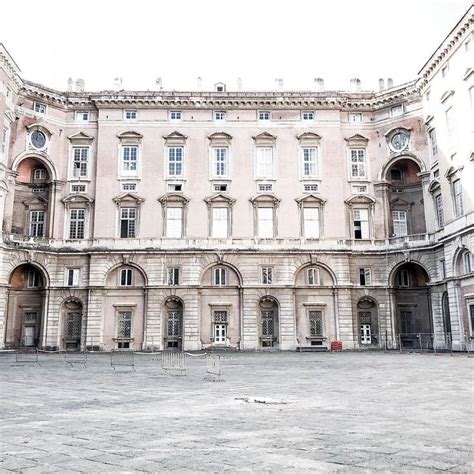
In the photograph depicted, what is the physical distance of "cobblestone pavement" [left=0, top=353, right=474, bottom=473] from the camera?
706cm

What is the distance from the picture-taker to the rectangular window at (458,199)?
120 ft

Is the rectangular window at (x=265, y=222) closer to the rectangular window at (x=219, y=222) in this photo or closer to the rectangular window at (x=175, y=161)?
the rectangular window at (x=219, y=222)

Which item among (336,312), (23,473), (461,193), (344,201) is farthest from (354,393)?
(344,201)

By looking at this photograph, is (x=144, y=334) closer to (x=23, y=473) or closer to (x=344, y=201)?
(x=344, y=201)

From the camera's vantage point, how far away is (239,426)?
9586mm

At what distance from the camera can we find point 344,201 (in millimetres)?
44688

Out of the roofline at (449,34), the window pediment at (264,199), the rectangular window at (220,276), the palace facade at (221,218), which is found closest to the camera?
the roofline at (449,34)

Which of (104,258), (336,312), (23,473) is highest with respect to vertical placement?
(104,258)

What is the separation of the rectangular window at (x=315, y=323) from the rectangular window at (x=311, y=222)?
20.4 ft

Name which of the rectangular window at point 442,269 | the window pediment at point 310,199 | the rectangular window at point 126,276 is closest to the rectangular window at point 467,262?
the rectangular window at point 442,269

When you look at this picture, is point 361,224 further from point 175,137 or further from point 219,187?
point 175,137

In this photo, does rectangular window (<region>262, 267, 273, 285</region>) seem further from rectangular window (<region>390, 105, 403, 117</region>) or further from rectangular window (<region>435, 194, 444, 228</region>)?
rectangular window (<region>390, 105, 403, 117</region>)

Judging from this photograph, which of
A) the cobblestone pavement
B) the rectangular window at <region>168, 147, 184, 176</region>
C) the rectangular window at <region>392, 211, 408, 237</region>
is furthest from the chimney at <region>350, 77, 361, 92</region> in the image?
the cobblestone pavement

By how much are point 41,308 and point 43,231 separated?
20.9ft
